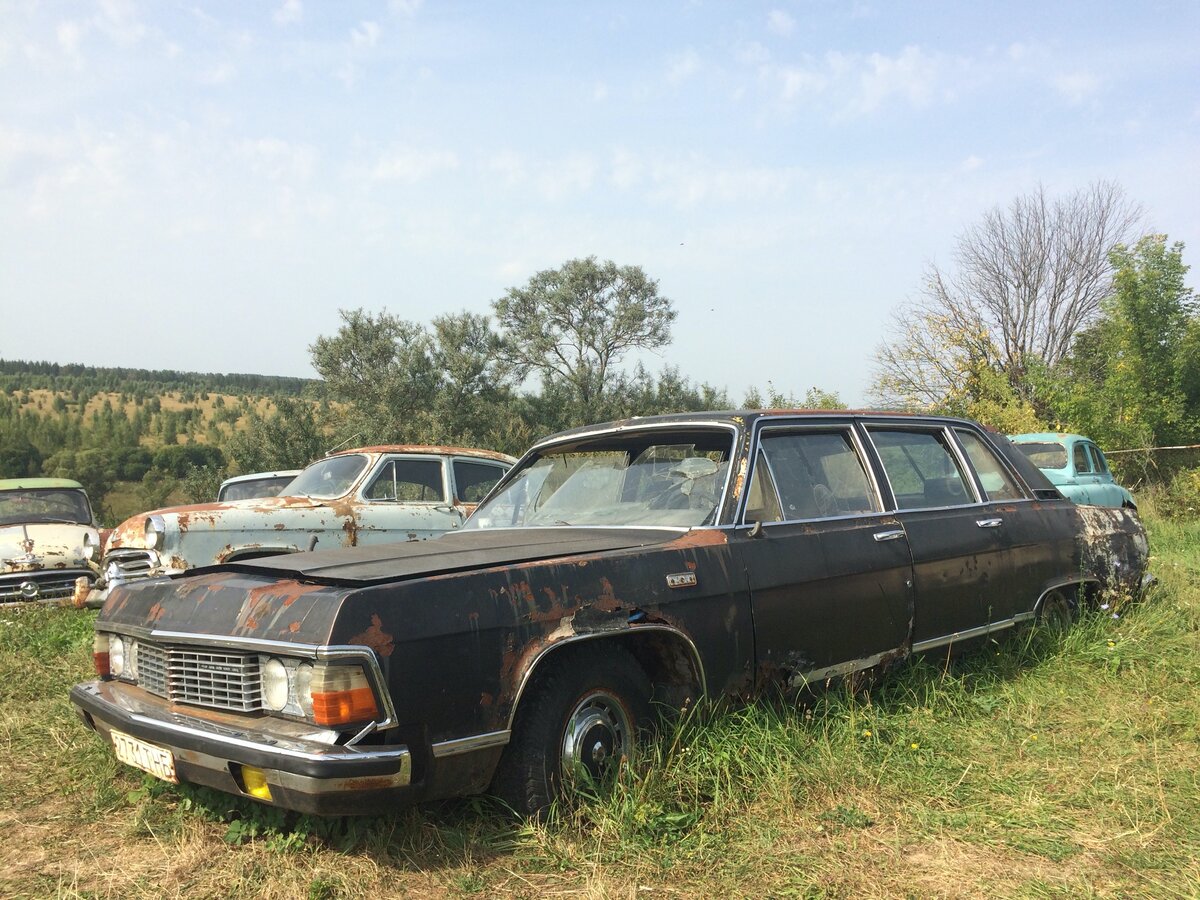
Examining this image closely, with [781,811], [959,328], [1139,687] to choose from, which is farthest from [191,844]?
[959,328]

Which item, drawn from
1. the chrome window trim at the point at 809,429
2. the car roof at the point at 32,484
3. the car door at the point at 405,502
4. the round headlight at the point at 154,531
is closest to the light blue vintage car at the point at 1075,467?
the car door at the point at 405,502

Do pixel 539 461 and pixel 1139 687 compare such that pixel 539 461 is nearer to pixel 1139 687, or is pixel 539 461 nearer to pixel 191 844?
pixel 191 844

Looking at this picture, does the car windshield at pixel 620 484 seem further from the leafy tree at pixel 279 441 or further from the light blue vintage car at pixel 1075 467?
the leafy tree at pixel 279 441

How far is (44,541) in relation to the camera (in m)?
10.1

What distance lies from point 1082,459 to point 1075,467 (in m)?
0.34

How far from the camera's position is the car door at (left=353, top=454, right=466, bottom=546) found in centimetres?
844

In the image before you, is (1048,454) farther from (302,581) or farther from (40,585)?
(40,585)

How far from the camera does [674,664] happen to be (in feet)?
11.5

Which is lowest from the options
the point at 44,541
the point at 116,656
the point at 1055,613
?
the point at 1055,613

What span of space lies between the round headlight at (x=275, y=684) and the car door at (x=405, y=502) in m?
5.42

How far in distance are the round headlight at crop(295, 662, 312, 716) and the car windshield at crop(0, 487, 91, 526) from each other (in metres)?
Answer: 9.53

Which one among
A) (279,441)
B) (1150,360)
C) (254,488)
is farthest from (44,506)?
(1150,360)

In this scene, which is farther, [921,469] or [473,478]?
[473,478]

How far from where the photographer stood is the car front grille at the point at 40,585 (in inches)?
378
